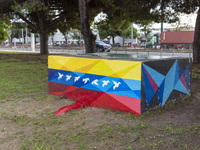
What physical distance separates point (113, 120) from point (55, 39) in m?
95.4

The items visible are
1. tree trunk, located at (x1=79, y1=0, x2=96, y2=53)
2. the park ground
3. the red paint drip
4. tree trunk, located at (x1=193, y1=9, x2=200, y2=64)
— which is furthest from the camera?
tree trunk, located at (x1=193, y1=9, x2=200, y2=64)

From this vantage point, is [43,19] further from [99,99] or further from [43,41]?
[99,99]

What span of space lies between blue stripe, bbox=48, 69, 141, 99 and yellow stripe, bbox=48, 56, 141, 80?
0.10 m

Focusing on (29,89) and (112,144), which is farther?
(29,89)

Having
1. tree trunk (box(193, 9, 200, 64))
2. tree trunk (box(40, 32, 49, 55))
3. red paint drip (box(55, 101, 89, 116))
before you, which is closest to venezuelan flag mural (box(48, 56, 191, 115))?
red paint drip (box(55, 101, 89, 116))

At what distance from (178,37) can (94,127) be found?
34.6 m

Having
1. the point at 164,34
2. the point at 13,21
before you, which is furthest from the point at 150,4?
the point at 164,34

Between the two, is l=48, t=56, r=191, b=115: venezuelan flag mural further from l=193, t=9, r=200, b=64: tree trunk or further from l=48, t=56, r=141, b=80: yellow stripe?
l=193, t=9, r=200, b=64: tree trunk

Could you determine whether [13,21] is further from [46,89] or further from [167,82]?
[167,82]

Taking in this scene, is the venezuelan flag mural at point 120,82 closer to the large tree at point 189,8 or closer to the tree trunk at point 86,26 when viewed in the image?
the tree trunk at point 86,26

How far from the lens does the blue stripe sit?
5.16 meters

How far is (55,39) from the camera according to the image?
3824 inches

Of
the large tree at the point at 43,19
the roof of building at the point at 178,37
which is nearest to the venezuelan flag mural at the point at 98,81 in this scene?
the large tree at the point at 43,19

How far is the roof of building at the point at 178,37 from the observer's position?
35.7m
